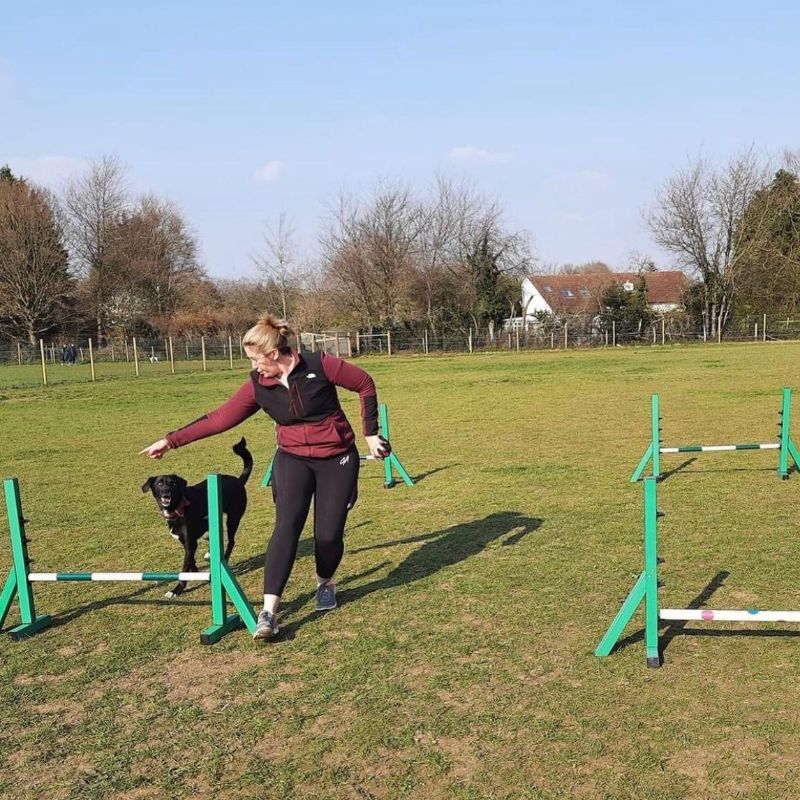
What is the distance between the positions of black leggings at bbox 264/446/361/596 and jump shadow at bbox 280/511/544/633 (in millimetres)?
465

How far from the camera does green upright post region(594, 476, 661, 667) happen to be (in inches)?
157

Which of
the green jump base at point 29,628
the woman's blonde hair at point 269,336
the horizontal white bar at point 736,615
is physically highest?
the woman's blonde hair at point 269,336

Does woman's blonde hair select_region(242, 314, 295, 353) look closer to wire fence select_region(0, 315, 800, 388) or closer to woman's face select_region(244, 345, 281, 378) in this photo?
woman's face select_region(244, 345, 281, 378)

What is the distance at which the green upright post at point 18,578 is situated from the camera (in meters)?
4.80

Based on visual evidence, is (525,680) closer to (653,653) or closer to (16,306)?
(653,653)

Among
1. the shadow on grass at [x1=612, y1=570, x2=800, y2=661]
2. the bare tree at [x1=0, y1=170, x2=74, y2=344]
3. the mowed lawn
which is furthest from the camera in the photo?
the bare tree at [x1=0, y1=170, x2=74, y2=344]

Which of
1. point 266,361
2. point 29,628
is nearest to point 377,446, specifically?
point 266,361

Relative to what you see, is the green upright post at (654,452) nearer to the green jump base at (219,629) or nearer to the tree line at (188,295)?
the green jump base at (219,629)

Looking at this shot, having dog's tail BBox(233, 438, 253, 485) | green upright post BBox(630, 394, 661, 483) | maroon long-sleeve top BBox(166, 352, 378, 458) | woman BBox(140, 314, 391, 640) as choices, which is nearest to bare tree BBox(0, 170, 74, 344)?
green upright post BBox(630, 394, 661, 483)

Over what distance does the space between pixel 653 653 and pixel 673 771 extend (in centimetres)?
101

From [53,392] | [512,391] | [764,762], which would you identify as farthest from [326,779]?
[53,392]

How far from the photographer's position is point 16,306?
164ft

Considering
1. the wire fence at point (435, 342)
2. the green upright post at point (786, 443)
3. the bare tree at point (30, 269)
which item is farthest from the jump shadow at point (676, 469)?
the bare tree at point (30, 269)

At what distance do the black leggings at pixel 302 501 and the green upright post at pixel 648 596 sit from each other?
1658 mm
